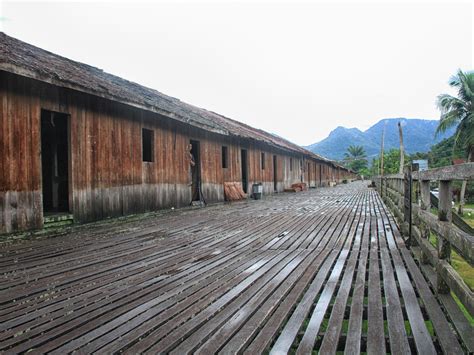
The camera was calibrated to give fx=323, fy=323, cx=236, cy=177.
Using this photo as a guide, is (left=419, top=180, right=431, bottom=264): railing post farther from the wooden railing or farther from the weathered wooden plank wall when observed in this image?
the weathered wooden plank wall

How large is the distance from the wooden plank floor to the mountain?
469 feet

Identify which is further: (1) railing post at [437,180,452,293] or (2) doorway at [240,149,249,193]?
(2) doorway at [240,149,249,193]

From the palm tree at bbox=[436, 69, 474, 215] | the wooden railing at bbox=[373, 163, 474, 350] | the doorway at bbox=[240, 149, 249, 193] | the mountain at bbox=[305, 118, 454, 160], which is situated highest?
the mountain at bbox=[305, 118, 454, 160]

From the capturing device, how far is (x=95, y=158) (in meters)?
7.62

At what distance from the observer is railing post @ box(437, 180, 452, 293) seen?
2.57 m

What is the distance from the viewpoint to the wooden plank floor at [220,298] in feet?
6.48

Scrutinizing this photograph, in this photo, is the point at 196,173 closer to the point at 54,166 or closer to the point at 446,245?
the point at 54,166

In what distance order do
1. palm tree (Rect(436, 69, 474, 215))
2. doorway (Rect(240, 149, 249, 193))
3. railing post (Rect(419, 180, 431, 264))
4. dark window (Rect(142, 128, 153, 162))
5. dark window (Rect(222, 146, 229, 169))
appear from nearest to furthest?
1. railing post (Rect(419, 180, 431, 264))
2. dark window (Rect(142, 128, 153, 162))
3. dark window (Rect(222, 146, 229, 169))
4. doorway (Rect(240, 149, 249, 193))
5. palm tree (Rect(436, 69, 474, 215))

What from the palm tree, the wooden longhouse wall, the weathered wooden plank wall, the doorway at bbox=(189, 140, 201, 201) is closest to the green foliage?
the palm tree

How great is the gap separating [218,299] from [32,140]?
537 centimetres

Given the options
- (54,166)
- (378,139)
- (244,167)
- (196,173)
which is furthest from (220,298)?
(378,139)

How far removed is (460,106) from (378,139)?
15397 cm

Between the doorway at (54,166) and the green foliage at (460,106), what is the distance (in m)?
24.4

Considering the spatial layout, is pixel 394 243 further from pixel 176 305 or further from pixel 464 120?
pixel 464 120
